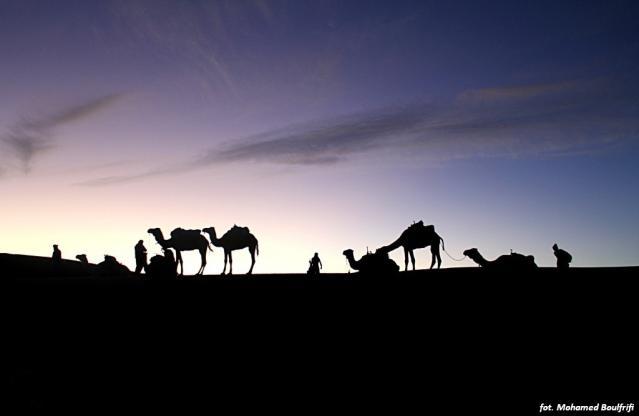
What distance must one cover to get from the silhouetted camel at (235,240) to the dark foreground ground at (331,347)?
910 cm

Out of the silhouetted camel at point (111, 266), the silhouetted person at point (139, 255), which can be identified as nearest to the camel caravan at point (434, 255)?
the silhouetted person at point (139, 255)

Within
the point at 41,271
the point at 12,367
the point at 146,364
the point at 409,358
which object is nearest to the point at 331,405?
the point at 409,358

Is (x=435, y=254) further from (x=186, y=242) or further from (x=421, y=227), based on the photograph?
(x=186, y=242)

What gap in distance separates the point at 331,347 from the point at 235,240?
46.4 ft

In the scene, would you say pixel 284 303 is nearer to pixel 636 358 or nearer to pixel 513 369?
pixel 513 369

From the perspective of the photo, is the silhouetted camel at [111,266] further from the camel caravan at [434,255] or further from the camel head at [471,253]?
the camel head at [471,253]

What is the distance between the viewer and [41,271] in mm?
26984

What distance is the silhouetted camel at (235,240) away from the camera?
2267cm

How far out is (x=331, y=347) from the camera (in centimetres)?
941

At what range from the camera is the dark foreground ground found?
297 inches

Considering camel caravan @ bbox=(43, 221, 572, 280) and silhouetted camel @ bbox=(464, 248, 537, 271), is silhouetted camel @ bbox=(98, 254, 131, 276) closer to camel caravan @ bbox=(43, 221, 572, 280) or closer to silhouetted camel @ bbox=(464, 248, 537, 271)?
camel caravan @ bbox=(43, 221, 572, 280)

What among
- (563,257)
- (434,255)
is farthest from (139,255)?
(563,257)

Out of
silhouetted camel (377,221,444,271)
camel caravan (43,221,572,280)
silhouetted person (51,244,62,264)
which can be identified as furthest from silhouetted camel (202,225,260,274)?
silhouetted person (51,244,62,264)

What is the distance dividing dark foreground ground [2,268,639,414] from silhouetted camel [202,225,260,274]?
9098mm
